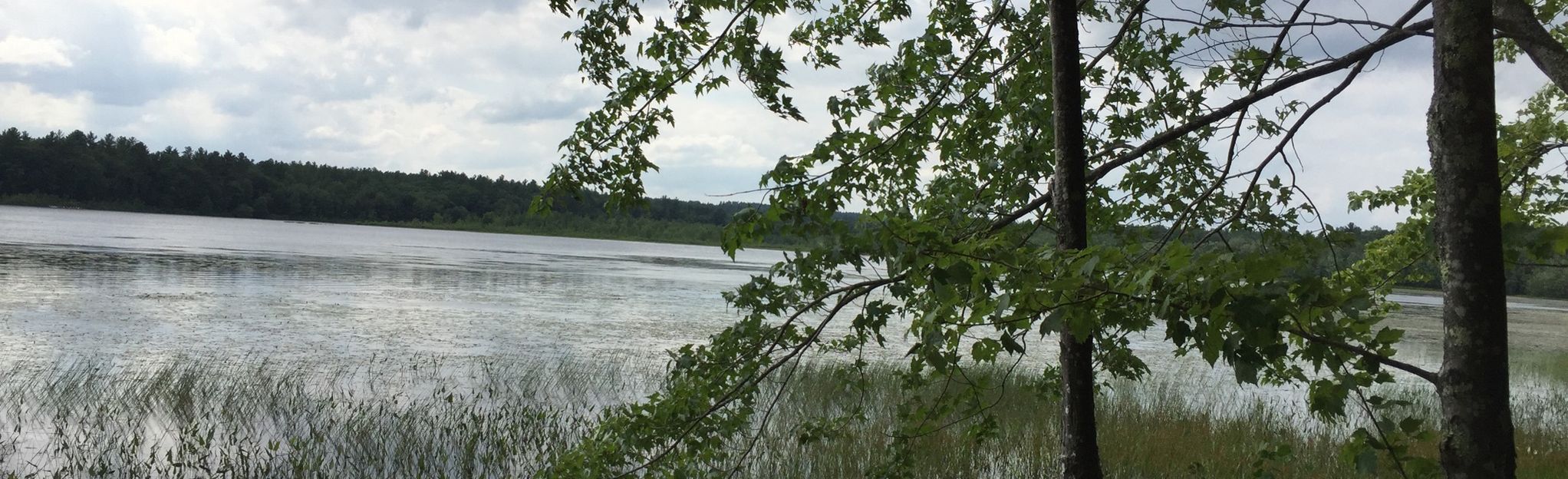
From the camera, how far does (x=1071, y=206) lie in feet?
12.2

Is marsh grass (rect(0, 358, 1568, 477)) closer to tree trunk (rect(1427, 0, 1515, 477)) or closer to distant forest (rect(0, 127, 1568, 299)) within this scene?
tree trunk (rect(1427, 0, 1515, 477))

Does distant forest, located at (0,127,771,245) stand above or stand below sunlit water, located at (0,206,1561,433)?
above

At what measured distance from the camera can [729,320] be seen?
71.1ft

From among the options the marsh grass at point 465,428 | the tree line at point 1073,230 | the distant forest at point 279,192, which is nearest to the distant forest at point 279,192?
the distant forest at point 279,192

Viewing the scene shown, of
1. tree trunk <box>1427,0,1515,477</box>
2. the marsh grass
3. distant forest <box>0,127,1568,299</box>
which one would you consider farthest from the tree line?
distant forest <box>0,127,1568,299</box>

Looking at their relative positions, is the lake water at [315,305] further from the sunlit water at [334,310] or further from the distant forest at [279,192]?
the distant forest at [279,192]

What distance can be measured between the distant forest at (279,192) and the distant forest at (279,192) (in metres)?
0.12

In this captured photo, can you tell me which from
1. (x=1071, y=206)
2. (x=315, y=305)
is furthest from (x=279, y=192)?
(x=1071, y=206)

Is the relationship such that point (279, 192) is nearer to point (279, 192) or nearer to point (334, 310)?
point (279, 192)

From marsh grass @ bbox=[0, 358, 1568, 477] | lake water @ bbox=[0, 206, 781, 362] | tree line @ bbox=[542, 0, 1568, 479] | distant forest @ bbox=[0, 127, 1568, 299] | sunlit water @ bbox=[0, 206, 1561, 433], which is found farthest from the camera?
distant forest @ bbox=[0, 127, 1568, 299]

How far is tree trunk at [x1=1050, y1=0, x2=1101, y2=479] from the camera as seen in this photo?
3.74m

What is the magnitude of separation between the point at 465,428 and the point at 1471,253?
830cm

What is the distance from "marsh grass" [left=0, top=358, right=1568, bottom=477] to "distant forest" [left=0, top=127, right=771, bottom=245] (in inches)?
3552

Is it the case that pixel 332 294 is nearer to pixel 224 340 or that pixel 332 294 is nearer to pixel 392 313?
pixel 392 313
